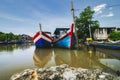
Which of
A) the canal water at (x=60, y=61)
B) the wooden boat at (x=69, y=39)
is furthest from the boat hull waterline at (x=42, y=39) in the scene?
the canal water at (x=60, y=61)

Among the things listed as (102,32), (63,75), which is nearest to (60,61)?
(63,75)

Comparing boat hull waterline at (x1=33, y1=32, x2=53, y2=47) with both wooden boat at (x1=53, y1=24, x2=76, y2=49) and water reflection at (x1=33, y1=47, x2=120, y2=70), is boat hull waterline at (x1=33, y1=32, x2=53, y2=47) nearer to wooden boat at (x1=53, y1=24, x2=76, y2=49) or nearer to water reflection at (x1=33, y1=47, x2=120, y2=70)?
wooden boat at (x1=53, y1=24, x2=76, y2=49)

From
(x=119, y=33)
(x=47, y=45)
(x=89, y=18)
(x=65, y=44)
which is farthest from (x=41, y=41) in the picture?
(x=89, y=18)

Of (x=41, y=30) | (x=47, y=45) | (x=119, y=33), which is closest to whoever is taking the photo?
(x=41, y=30)

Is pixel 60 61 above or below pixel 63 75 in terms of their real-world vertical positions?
below

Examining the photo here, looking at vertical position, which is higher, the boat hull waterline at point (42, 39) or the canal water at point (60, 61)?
the boat hull waterline at point (42, 39)

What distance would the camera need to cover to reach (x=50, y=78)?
18.9ft

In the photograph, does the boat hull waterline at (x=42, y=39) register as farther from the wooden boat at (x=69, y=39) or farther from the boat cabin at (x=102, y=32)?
the boat cabin at (x=102, y=32)

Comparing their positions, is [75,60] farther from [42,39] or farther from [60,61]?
[42,39]

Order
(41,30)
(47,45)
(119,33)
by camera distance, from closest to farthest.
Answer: (41,30)
(47,45)
(119,33)

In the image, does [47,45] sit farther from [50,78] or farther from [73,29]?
[50,78]

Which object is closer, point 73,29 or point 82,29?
A: point 73,29

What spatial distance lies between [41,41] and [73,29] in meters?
7.21

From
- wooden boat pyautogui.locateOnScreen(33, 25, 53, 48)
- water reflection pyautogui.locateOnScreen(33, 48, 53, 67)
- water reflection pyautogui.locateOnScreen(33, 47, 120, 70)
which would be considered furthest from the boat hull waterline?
water reflection pyautogui.locateOnScreen(33, 47, 120, 70)
